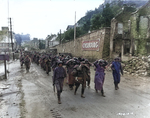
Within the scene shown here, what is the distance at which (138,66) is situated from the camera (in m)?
13.0

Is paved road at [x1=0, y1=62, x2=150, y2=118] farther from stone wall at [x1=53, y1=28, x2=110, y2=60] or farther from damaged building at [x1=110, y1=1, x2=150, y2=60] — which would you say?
stone wall at [x1=53, y1=28, x2=110, y2=60]

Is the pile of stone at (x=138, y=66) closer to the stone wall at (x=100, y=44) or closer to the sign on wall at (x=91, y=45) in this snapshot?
the stone wall at (x=100, y=44)

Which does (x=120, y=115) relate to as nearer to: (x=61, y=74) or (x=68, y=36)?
(x=61, y=74)

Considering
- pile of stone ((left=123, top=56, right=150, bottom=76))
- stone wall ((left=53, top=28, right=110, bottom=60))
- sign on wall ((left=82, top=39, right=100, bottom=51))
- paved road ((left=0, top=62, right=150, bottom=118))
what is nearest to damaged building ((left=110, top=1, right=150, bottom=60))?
stone wall ((left=53, top=28, right=110, bottom=60))

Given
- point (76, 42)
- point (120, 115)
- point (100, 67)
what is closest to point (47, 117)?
point (120, 115)

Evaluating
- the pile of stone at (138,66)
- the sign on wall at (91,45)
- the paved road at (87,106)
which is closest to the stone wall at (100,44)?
the sign on wall at (91,45)

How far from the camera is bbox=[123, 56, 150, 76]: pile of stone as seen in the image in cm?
1230

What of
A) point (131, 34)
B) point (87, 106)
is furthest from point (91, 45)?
point (87, 106)

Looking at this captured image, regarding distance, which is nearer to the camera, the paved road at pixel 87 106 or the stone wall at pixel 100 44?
the paved road at pixel 87 106

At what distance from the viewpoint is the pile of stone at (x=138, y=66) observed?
12299 millimetres

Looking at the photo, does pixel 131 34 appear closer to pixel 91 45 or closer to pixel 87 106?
pixel 91 45

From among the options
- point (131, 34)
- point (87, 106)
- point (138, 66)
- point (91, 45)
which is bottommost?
point (87, 106)

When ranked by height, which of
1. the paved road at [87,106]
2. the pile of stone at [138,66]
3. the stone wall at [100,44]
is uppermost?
the stone wall at [100,44]

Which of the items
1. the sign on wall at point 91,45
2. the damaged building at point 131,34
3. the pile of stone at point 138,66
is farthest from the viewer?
the sign on wall at point 91,45
